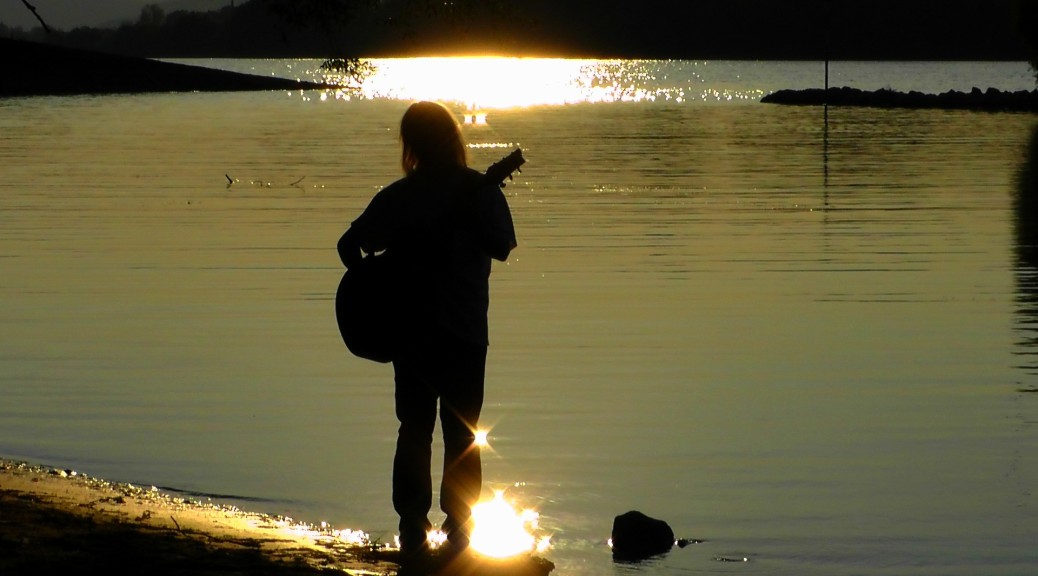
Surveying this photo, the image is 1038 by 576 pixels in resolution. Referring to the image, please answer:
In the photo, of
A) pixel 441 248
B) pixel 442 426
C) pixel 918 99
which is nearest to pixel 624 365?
pixel 442 426

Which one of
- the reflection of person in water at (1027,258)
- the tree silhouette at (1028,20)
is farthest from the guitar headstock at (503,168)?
the tree silhouette at (1028,20)

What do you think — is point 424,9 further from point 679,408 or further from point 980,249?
point 980,249

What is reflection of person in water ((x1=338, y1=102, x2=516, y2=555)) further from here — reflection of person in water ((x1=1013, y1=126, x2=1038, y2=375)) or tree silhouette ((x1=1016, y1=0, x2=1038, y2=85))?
tree silhouette ((x1=1016, y1=0, x2=1038, y2=85))

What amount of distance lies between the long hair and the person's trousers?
729 mm

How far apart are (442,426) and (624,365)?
6592 millimetres

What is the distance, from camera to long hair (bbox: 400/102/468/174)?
22.3ft

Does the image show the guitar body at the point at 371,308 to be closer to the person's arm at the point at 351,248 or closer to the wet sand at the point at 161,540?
the person's arm at the point at 351,248

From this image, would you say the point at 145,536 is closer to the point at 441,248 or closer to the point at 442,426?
the point at 442,426

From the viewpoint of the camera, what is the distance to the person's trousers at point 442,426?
686 cm

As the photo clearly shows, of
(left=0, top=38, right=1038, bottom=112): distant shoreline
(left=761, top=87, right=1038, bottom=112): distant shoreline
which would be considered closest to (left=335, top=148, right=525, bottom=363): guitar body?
(left=761, top=87, right=1038, bottom=112): distant shoreline

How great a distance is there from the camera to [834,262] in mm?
20453

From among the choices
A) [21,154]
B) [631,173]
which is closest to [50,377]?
[631,173]

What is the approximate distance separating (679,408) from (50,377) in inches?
192

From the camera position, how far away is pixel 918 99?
3733 inches
